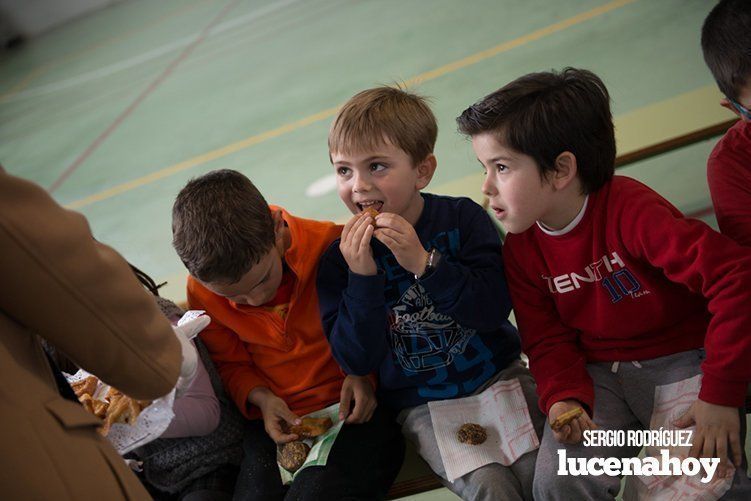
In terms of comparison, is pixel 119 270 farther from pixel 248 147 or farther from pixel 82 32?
pixel 82 32

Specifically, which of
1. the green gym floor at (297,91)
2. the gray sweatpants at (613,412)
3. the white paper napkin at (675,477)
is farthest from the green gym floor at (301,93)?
the white paper napkin at (675,477)

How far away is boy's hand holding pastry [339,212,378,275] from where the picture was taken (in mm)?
1823

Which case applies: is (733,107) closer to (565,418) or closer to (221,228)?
(565,418)

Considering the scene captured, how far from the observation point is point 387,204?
6.49 ft

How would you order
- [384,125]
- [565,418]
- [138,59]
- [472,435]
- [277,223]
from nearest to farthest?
[565,418] < [472,435] < [384,125] < [277,223] < [138,59]

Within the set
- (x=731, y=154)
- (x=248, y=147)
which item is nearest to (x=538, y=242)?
(x=731, y=154)

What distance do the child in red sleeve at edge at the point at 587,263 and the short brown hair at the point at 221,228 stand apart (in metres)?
0.62

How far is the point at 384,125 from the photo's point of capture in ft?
6.52

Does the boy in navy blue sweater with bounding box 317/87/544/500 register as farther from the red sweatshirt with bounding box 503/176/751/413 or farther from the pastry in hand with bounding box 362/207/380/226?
the red sweatshirt with bounding box 503/176/751/413

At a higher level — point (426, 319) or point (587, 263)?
point (587, 263)

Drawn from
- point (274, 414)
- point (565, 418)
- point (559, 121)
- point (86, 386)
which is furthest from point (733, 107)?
point (86, 386)

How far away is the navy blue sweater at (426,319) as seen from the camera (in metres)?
1.90

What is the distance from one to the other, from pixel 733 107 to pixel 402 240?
0.97 m

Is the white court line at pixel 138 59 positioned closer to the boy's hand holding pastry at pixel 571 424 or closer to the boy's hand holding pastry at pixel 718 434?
the boy's hand holding pastry at pixel 571 424
